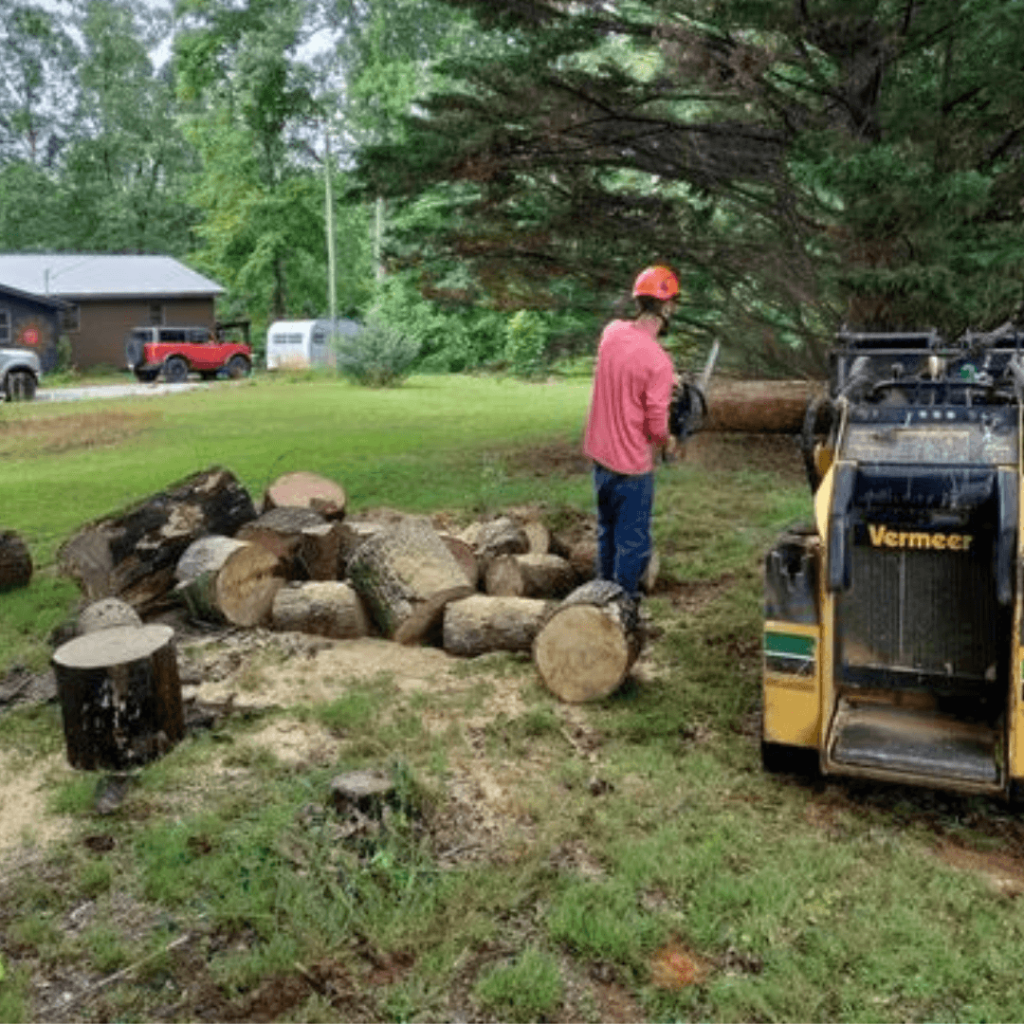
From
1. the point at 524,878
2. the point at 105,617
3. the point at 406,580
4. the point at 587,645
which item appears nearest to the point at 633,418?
the point at 587,645

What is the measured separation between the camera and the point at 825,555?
12.6ft

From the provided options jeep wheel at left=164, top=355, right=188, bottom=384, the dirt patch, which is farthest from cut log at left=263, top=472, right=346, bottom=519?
jeep wheel at left=164, top=355, right=188, bottom=384

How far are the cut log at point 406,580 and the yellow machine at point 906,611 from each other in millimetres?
2216

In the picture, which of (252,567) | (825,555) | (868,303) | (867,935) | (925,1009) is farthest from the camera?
(868,303)

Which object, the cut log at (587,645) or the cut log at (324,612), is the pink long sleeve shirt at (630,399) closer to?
the cut log at (587,645)

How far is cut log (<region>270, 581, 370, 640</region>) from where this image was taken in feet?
19.0

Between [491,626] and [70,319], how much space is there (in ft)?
112

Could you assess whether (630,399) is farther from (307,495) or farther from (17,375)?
(17,375)

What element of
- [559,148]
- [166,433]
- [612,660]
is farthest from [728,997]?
[166,433]

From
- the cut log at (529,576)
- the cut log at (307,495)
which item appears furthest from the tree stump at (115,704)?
the cut log at (307,495)

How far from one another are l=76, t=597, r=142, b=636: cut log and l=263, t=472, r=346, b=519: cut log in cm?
173

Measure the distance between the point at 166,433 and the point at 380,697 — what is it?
39.7 feet

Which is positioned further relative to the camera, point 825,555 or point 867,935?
point 825,555

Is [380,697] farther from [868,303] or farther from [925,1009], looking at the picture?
[868,303]
